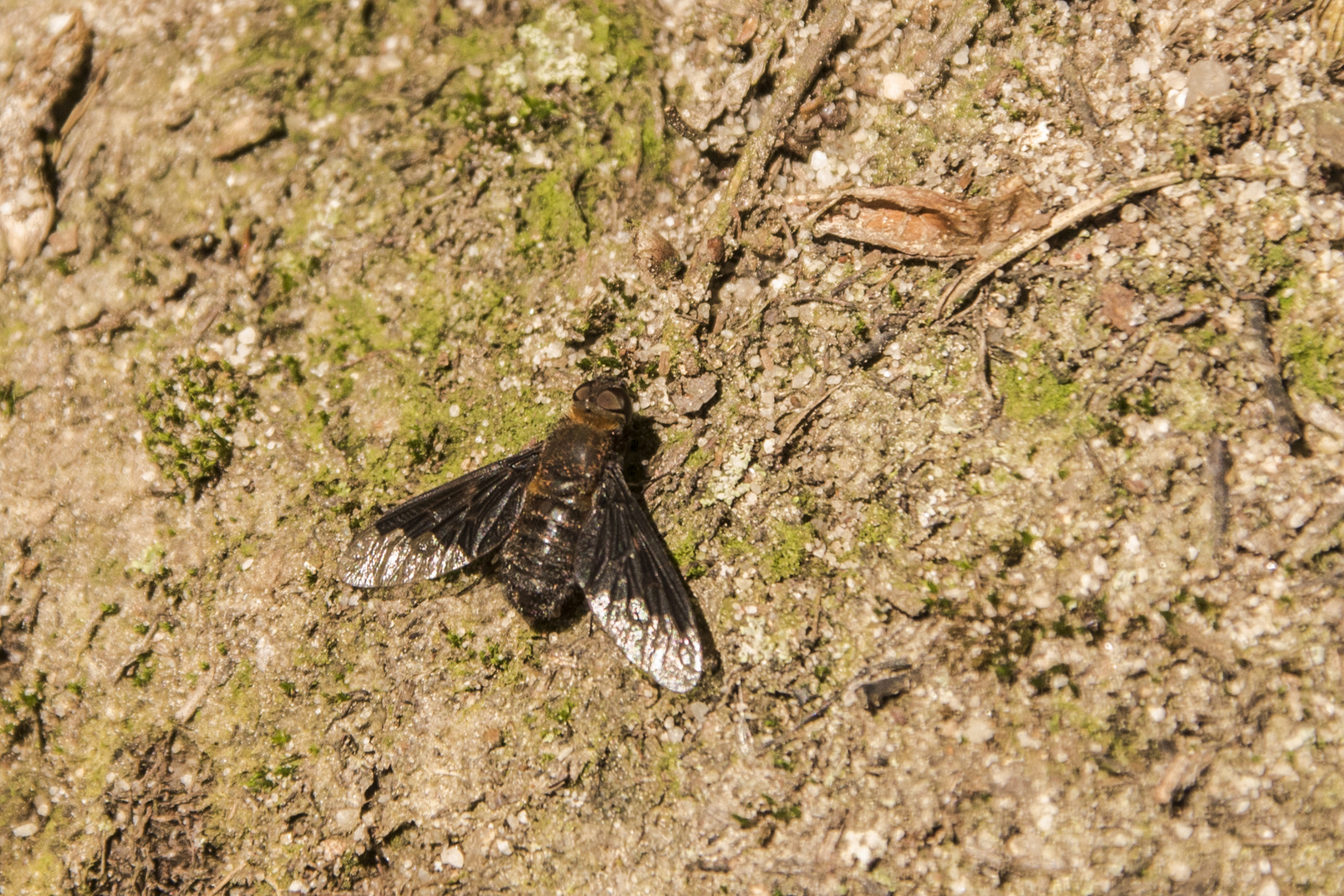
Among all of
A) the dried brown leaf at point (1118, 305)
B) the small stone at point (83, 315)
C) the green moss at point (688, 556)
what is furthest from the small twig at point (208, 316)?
the dried brown leaf at point (1118, 305)

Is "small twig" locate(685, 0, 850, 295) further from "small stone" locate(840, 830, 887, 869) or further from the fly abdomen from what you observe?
"small stone" locate(840, 830, 887, 869)

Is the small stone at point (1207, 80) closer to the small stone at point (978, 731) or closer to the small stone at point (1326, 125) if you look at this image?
the small stone at point (1326, 125)

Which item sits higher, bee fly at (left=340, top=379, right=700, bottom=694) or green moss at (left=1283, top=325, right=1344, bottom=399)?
green moss at (left=1283, top=325, right=1344, bottom=399)

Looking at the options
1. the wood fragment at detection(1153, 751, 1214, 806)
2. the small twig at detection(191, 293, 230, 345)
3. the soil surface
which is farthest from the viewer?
the small twig at detection(191, 293, 230, 345)

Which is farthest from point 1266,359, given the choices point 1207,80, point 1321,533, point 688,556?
point 688,556

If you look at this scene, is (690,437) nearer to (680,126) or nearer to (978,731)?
(680,126)

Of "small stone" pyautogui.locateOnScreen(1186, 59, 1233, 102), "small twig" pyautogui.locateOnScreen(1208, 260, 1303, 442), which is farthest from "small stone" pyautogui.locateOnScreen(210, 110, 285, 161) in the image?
"small twig" pyautogui.locateOnScreen(1208, 260, 1303, 442)

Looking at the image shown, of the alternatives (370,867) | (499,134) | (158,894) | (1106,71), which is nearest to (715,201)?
(499,134)

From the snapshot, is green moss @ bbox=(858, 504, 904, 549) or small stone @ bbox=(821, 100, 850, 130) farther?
small stone @ bbox=(821, 100, 850, 130)
